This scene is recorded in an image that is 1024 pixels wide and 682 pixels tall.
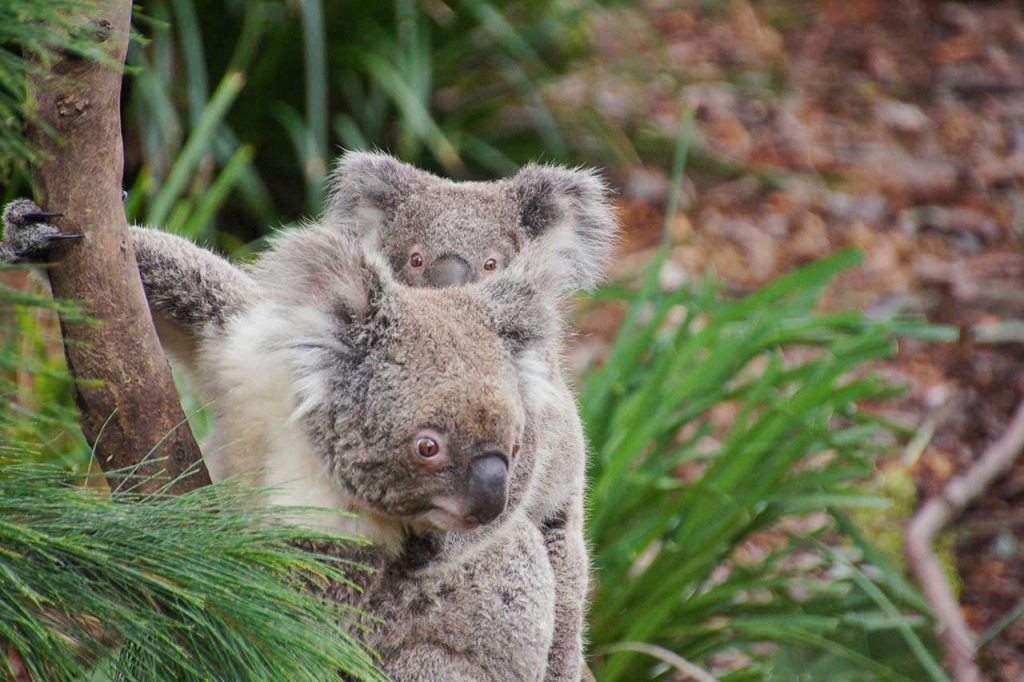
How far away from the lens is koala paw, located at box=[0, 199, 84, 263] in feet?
6.97

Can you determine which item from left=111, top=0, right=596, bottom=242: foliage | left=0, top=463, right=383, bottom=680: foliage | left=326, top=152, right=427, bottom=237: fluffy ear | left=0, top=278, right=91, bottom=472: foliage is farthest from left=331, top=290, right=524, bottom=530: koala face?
left=111, top=0, right=596, bottom=242: foliage

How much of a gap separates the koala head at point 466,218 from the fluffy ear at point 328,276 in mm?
860

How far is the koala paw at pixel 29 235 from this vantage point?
2.12m

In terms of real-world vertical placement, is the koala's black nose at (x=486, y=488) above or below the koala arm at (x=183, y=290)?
below

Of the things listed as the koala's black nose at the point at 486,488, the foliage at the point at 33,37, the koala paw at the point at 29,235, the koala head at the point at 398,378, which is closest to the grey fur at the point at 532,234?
the koala head at the point at 398,378

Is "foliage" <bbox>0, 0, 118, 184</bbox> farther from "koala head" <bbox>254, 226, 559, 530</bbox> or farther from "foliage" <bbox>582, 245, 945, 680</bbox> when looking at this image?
"foliage" <bbox>582, 245, 945, 680</bbox>

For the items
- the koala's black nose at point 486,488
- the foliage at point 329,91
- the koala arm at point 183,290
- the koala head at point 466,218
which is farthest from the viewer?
the foliage at point 329,91

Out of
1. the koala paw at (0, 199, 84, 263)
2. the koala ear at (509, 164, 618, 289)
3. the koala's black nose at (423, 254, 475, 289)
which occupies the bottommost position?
the koala ear at (509, 164, 618, 289)

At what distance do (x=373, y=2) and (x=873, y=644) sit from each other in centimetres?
382

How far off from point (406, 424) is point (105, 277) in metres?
0.59

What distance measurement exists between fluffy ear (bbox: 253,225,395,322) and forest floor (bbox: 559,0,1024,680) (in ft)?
13.1

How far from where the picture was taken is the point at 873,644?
451 centimetres

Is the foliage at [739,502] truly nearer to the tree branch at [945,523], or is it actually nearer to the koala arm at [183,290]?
the tree branch at [945,523]

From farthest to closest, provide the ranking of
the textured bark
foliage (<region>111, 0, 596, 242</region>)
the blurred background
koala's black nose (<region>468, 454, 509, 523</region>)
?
foliage (<region>111, 0, 596, 242</region>) < the blurred background < koala's black nose (<region>468, 454, 509, 523</region>) < the textured bark
